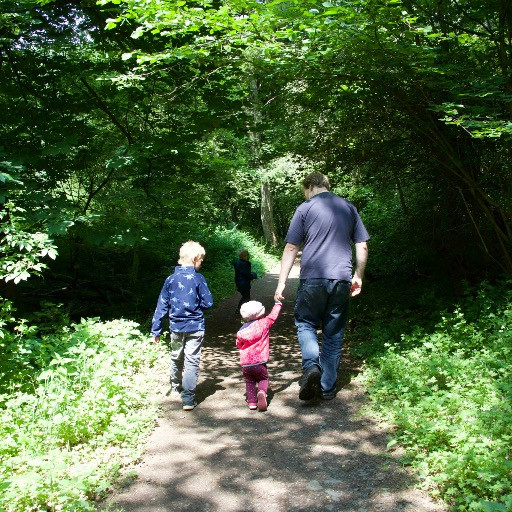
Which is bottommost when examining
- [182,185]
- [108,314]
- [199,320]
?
[108,314]

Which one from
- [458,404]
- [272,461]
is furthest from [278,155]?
[272,461]

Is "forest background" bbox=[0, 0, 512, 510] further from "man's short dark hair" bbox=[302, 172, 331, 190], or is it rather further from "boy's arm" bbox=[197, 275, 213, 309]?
"man's short dark hair" bbox=[302, 172, 331, 190]

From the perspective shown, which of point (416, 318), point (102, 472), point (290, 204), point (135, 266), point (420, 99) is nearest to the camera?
point (102, 472)

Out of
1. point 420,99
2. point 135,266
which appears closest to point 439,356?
point 420,99

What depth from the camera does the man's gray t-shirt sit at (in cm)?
473

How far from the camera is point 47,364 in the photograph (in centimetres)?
536

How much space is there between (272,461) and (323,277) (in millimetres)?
1837

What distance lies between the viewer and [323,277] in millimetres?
4715

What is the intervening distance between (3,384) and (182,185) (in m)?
5.30

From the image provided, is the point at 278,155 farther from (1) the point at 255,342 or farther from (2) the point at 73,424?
(2) the point at 73,424

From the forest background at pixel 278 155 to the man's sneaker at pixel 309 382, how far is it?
64 cm

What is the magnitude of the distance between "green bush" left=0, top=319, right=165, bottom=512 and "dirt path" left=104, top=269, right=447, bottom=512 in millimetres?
249

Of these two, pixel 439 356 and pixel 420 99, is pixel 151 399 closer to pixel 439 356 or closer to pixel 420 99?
pixel 439 356

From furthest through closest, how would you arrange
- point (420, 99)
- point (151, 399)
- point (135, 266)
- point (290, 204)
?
1. point (290, 204)
2. point (135, 266)
3. point (420, 99)
4. point (151, 399)
